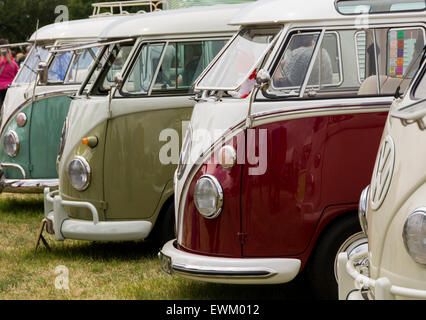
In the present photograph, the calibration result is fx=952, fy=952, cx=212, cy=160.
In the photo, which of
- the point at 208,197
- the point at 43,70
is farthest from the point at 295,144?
the point at 43,70

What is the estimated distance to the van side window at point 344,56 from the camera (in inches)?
250

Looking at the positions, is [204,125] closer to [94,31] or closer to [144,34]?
[144,34]

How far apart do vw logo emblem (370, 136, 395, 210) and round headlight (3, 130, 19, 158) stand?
745cm

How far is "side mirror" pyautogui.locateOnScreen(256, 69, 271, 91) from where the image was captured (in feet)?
20.2

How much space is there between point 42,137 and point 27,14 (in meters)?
25.1

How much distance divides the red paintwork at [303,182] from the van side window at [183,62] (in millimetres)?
2311

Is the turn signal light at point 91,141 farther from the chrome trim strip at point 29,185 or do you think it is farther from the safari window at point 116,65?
the chrome trim strip at point 29,185

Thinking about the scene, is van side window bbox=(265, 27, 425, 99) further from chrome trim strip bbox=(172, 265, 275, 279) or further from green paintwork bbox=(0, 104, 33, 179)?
green paintwork bbox=(0, 104, 33, 179)

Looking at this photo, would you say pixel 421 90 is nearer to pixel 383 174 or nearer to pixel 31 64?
pixel 383 174

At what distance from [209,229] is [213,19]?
8.61 feet

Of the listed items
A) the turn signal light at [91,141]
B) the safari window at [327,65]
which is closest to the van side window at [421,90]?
the safari window at [327,65]

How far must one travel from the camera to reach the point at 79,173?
8.41 m

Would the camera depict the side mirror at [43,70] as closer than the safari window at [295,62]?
No
